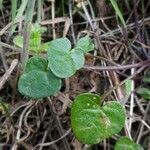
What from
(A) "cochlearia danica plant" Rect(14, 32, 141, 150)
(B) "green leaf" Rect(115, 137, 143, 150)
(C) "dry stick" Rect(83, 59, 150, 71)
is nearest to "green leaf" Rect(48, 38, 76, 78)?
(A) "cochlearia danica plant" Rect(14, 32, 141, 150)

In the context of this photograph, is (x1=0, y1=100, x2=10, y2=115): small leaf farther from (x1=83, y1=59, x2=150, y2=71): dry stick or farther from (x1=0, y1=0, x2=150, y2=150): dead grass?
(x1=83, y1=59, x2=150, y2=71): dry stick

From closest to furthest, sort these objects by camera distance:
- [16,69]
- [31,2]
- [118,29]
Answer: [31,2] < [16,69] < [118,29]

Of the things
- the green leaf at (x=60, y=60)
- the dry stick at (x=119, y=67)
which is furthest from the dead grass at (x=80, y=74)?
the green leaf at (x=60, y=60)

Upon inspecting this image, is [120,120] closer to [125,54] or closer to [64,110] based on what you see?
[64,110]

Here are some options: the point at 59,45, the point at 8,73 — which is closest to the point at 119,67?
the point at 59,45

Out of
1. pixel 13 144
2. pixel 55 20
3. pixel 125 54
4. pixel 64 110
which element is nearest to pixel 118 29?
pixel 125 54

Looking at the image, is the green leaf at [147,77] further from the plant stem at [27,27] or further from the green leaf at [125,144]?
the plant stem at [27,27]
